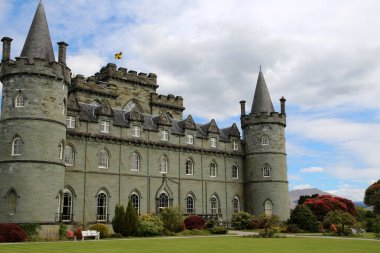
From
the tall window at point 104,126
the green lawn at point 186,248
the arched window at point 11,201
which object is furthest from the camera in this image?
the tall window at point 104,126

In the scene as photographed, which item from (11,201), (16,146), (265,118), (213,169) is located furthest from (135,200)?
(265,118)

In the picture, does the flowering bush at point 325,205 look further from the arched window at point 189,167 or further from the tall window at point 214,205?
the arched window at point 189,167

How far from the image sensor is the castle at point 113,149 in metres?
33.8

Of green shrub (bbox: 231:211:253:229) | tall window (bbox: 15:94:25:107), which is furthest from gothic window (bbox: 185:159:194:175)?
tall window (bbox: 15:94:25:107)

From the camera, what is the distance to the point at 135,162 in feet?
140

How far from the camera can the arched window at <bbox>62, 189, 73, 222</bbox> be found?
121 ft

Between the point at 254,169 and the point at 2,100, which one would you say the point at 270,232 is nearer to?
the point at 254,169

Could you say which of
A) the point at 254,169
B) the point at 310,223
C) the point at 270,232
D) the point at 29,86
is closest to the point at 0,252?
the point at 29,86

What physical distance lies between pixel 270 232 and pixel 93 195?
15449 mm

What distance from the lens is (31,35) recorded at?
36219 millimetres

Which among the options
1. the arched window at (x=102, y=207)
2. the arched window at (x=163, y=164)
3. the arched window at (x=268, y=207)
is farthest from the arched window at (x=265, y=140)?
the arched window at (x=102, y=207)

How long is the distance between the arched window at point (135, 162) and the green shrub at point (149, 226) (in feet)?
23.5

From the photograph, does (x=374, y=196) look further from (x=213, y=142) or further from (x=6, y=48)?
(x=6, y=48)

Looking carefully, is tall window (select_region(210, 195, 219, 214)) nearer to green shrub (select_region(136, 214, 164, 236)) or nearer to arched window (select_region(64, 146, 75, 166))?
green shrub (select_region(136, 214, 164, 236))
